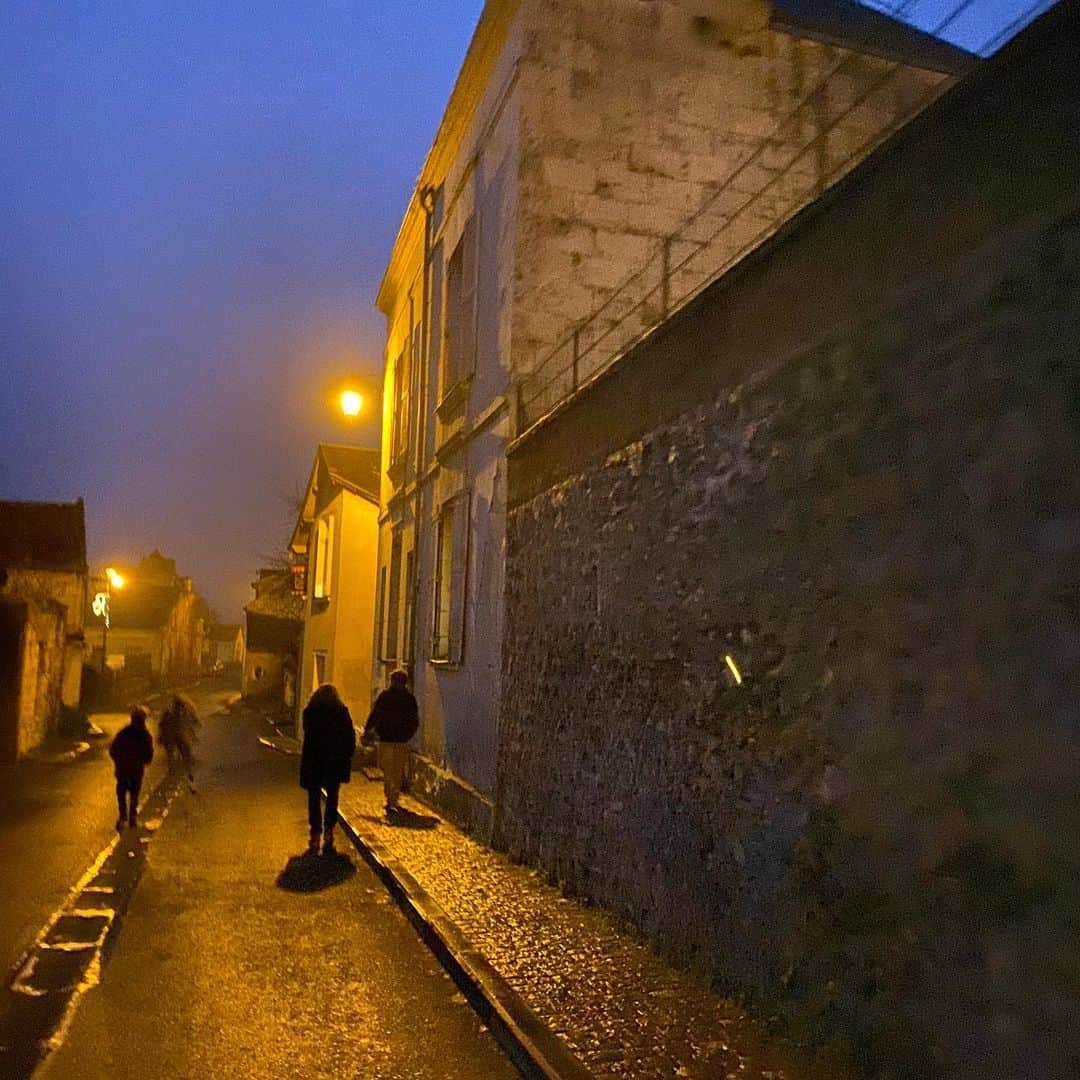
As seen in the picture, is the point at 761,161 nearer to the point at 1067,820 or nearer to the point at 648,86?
the point at 648,86

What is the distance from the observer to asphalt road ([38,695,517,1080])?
4.99 metres

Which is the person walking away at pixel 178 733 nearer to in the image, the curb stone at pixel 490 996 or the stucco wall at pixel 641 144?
the curb stone at pixel 490 996

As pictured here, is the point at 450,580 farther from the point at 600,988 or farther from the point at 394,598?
the point at 600,988

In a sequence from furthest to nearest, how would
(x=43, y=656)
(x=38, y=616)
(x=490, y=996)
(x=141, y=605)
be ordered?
(x=141, y=605) < (x=43, y=656) < (x=38, y=616) < (x=490, y=996)

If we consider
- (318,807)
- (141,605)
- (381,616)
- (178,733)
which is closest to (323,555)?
(381,616)

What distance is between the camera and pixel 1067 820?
335 cm

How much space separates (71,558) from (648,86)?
27.1 metres

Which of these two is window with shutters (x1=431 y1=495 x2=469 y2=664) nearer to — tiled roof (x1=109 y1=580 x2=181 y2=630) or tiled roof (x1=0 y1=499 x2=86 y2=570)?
tiled roof (x1=0 y1=499 x2=86 y2=570)

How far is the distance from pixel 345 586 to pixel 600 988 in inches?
772

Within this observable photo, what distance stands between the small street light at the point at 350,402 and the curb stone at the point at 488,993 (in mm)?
10680

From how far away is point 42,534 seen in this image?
3256 cm

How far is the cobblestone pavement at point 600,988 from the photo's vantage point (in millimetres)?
4691

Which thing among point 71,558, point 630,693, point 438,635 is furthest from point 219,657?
point 630,693

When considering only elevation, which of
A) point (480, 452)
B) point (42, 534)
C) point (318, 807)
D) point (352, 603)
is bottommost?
point (318, 807)
